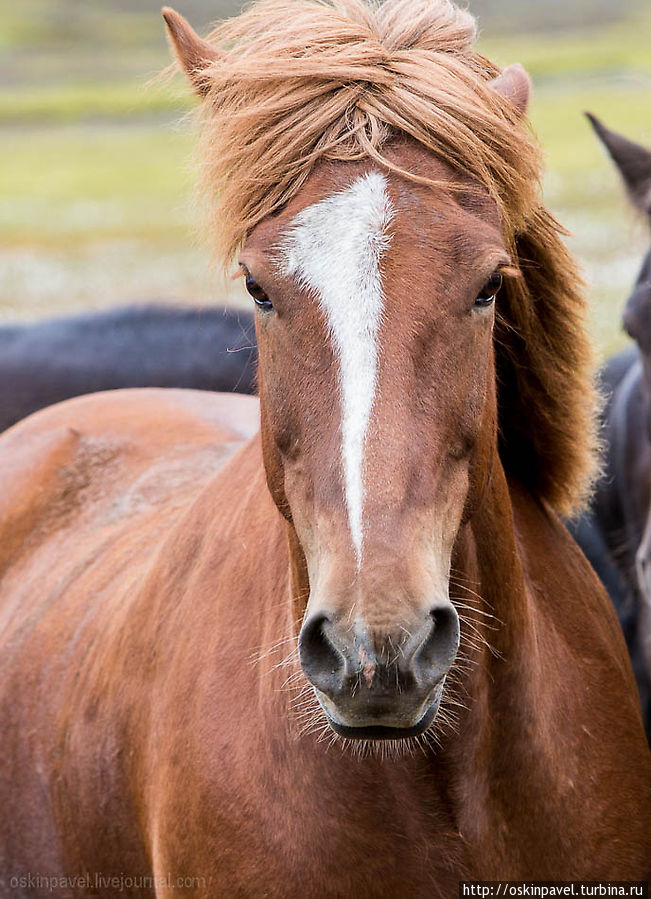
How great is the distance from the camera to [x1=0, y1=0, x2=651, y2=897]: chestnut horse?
226 centimetres

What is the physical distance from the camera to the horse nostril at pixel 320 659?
2160mm

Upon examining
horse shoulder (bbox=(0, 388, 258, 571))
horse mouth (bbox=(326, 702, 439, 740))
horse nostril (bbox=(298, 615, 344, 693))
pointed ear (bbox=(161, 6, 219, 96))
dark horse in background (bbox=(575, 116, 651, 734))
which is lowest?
dark horse in background (bbox=(575, 116, 651, 734))

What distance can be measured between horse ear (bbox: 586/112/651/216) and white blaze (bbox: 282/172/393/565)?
3763mm

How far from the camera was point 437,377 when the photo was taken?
235 centimetres

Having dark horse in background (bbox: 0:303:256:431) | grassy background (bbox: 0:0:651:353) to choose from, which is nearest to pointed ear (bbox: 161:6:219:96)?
grassy background (bbox: 0:0:651:353)

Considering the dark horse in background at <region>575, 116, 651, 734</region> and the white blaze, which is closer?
the white blaze

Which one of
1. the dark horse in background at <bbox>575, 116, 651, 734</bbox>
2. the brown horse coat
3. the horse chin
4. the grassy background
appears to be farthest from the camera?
the grassy background

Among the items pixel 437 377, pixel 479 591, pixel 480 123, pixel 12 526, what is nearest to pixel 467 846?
pixel 479 591

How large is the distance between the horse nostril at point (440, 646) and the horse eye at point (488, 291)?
70cm

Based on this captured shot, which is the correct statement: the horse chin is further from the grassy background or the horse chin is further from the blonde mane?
the grassy background

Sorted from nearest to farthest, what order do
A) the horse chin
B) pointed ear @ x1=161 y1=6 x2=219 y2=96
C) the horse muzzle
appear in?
the horse muzzle
the horse chin
pointed ear @ x1=161 y1=6 x2=219 y2=96

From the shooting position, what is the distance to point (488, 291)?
244cm

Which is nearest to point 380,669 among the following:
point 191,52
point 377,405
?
point 377,405

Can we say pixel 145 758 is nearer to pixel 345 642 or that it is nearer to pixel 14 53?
pixel 345 642
